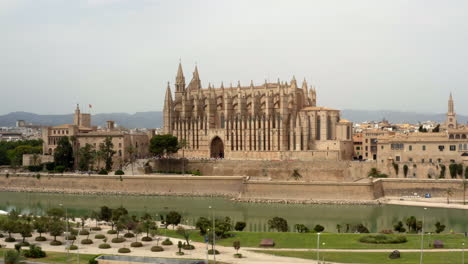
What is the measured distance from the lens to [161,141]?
7231 centimetres

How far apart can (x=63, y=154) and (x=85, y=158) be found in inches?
118

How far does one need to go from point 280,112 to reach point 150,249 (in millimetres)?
42948

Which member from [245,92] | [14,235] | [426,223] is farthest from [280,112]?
[14,235]

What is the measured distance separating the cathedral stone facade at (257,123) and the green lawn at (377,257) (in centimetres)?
3814

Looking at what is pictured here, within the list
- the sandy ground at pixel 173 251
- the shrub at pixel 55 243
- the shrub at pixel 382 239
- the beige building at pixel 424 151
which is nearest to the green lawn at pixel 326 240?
the shrub at pixel 382 239

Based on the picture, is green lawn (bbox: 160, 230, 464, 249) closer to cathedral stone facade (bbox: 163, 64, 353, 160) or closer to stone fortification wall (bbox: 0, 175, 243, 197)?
stone fortification wall (bbox: 0, 175, 243, 197)

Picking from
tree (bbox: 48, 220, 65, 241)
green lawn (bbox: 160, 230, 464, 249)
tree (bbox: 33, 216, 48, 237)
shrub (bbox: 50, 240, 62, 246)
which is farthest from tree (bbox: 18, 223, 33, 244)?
green lawn (bbox: 160, 230, 464, 249)

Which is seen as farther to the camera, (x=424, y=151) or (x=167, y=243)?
(x=424, y=151)

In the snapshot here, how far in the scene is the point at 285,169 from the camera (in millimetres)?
66312

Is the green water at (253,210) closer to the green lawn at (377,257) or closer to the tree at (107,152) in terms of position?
the tree at (107,152)

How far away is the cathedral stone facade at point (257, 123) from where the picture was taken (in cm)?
7175

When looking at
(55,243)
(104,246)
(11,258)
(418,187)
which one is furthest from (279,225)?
(418,187)

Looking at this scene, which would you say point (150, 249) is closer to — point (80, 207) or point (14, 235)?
point (14, 235)

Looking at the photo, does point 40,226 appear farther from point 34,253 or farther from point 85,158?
point 85,158
